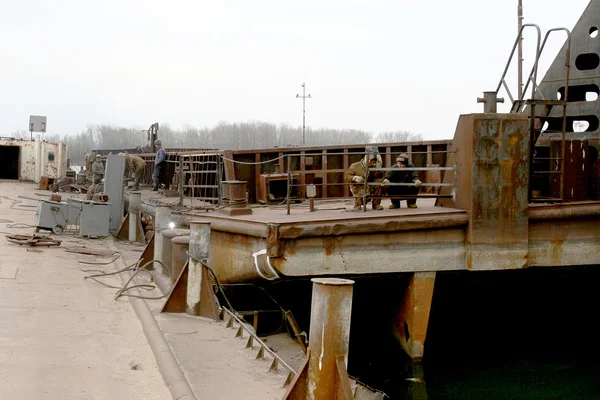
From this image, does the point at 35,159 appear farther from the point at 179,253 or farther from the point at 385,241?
the point at 385,241

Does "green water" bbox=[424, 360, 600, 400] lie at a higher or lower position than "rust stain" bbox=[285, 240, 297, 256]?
lower

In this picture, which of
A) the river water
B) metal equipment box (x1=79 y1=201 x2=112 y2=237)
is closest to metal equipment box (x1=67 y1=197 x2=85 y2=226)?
metal equipment box (x1=79 y1=201 x2=112 y2=237)

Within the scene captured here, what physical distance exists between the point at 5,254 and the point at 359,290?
6201 mm

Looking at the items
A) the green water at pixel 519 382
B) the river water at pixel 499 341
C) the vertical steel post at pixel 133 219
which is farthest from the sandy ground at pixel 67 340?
the vertical steel post at pixel 133 219

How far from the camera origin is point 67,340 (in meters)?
7.29

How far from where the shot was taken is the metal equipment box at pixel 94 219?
15.8 m

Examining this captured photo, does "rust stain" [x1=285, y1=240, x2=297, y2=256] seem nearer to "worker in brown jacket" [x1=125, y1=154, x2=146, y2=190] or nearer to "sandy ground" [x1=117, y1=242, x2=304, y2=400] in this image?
"sandy ground" [x1=117, y1=242, x2=304, y2=400]

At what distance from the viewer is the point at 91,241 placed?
50.7ft

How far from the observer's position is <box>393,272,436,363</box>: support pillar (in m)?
8.69

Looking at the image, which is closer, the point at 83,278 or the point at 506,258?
the point at 506,258

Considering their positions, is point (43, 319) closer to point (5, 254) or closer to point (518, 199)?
point (5, 254)

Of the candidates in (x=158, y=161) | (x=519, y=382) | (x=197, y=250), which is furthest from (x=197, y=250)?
(x=158, y=161)

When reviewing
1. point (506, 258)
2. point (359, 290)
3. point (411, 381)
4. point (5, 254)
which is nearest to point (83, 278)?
point (5, 254)

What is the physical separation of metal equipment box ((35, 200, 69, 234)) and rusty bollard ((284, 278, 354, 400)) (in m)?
11.3
